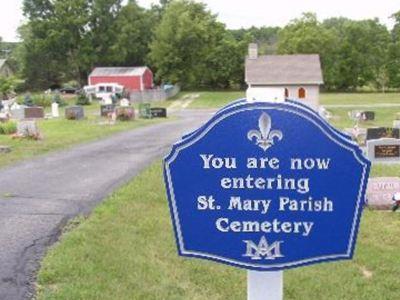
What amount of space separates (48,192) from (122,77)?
182 feet

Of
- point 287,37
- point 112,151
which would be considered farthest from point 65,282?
point 287,37

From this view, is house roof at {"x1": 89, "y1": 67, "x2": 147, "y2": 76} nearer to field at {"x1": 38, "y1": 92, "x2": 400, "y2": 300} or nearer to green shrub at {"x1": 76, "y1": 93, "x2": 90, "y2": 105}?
green shrub at {"x1": 76, "y1": 93, "x2": 90, "y2": 105}

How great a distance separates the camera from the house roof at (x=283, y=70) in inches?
1433

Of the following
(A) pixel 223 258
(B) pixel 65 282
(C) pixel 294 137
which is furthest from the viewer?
(B) pixel 65 282

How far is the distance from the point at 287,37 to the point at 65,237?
2577 inches

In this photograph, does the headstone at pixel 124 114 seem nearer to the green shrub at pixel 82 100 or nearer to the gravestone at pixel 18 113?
the gravestone at pixel 18 113

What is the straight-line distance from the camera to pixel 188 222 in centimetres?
286

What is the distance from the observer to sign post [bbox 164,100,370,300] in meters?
2.70

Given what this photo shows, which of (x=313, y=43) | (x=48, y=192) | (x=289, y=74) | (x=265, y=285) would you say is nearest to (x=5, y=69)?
(x=313, y=43)

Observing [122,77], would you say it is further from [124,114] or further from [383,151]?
[383,151]

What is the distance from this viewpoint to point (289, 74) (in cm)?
3725

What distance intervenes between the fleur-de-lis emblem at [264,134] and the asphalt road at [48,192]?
11.9ft

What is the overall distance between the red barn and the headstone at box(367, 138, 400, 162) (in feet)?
168

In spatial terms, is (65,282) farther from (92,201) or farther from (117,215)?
(92,201)
